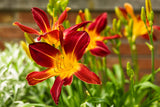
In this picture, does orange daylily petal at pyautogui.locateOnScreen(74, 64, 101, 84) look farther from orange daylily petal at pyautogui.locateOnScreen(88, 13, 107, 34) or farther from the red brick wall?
the red brick wall

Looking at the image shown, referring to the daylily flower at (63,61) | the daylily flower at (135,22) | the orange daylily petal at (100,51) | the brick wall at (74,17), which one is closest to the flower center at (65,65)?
the daylily flower at (63,61)

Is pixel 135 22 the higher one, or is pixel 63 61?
pixel 135 22

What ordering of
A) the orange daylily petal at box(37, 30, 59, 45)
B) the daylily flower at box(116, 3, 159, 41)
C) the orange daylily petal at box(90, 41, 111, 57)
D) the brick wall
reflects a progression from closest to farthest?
the orange daylily petal at box(37, 30, 59, 45) → the orange daylily petal at box(90, 41, 111, 57) → the daylily flower at box(116, 3, 159, 41) → the brick wall

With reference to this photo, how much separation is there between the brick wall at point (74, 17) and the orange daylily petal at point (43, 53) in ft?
2.30

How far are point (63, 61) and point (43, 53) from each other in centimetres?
6

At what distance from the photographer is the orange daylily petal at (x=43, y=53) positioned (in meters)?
0.51

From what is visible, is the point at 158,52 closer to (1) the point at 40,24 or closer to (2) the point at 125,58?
(2) the point at 125,58

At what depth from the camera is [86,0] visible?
121 cm

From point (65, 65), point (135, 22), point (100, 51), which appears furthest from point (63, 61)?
point (135, 22)

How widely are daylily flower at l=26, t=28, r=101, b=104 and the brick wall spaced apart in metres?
0.69

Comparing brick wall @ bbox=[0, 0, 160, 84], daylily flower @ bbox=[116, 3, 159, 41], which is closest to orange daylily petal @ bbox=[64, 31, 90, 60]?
daylily flower @ bbox=[116, 3, 159, 41]

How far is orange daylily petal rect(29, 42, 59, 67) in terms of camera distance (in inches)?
20.2

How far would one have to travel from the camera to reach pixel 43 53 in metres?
0.53

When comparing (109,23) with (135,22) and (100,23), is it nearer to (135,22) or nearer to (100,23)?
(135,22)
